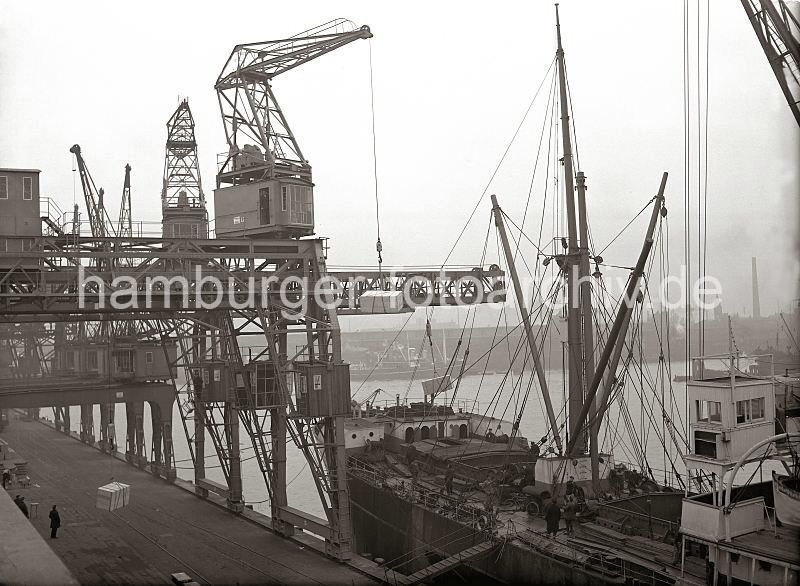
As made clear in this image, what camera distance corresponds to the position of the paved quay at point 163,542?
22.7 metres

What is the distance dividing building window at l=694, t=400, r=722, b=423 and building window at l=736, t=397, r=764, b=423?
497 millimetres

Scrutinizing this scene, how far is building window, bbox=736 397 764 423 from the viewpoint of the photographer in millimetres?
20828

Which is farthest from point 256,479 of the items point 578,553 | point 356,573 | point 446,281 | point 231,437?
point 578,553

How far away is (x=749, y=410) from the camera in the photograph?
68.8 ft

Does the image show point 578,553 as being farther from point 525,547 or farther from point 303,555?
point 303,555

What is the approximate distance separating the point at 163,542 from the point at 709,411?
61.4 ft

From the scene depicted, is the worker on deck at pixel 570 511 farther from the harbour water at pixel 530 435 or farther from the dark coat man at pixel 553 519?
the harbour water at pixel 530 435

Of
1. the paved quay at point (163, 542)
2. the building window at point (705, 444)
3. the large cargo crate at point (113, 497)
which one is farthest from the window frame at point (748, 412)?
the large cargo crate at point (113, 497)

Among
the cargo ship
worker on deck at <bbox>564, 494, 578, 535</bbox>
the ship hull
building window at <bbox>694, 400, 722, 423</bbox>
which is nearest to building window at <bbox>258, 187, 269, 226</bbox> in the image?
the cargo ship

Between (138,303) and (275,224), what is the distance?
559 cm

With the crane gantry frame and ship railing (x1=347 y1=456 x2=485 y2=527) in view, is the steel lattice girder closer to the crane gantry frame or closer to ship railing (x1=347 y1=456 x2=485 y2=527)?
the crane gantry frame

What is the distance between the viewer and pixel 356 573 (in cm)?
2309

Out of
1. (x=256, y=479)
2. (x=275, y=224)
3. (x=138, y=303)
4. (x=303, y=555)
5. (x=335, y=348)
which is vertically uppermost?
(x=275, y=224)

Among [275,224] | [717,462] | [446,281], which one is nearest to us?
[717,462]
